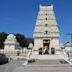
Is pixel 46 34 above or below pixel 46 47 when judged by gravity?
above

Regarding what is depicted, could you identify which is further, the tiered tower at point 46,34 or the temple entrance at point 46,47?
the temple entrance at point 46,47

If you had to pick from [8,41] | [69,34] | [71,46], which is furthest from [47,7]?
[69,34]

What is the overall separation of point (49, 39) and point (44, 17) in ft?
21.6

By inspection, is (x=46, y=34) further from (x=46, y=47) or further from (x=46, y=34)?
(x=46, y=47)

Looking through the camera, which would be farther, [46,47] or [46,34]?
→ [46,47]

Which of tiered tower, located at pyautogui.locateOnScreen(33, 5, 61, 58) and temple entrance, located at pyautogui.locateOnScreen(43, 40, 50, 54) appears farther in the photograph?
temple entrance, located at pyautogui.locateOnScreen(43, 40, 50, 54)

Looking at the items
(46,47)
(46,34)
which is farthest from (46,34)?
(46,47)

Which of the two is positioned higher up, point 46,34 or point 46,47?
point 46,34

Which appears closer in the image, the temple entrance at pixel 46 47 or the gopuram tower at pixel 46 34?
the gopuram tower at pixel 46 34

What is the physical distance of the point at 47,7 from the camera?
79812 mm

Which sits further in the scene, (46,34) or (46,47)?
(46,47)

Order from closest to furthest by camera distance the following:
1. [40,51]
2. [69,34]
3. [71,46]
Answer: [40,51] → [71,46] → [69,34]

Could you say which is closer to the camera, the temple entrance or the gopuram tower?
the gopuram tower

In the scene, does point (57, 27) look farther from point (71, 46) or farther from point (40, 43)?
point (71, 46)
